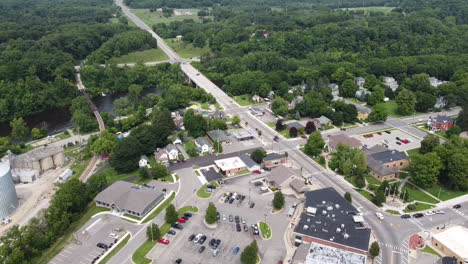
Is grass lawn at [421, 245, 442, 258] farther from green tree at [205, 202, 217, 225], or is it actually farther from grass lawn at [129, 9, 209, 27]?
grass lawn at [129, 9, 209, 27]

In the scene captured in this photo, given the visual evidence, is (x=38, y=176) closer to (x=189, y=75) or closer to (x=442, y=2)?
(x=189, y=75)

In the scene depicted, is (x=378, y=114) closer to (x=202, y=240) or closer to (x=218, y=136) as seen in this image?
(x=218, y=136)

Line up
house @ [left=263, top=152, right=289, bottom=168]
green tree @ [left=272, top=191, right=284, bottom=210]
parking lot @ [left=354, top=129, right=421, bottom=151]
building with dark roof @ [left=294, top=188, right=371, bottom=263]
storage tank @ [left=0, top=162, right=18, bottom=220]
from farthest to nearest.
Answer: parking lot @ [left=354, top=129, right=421, bottom=151] < house @ [left=263, top=152, right=289, bottom=168] < storage tank @ [left=0, top=162, right=18, bottom=220] < green tree @ [left=272, top=191, right=284, bottom=210] < building with dark roof @ [left=294, top=188, right=371, bottom=263]

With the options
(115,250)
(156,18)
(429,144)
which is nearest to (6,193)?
(115,250)

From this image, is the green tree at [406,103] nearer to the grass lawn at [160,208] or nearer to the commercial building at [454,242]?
the commercial building at [454,242]

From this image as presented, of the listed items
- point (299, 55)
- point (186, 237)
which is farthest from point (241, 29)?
point (186, 237)

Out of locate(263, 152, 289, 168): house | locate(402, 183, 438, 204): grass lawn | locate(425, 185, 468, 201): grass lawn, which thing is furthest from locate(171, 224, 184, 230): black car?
locate(425, 185, 468, 201): grass lawn
